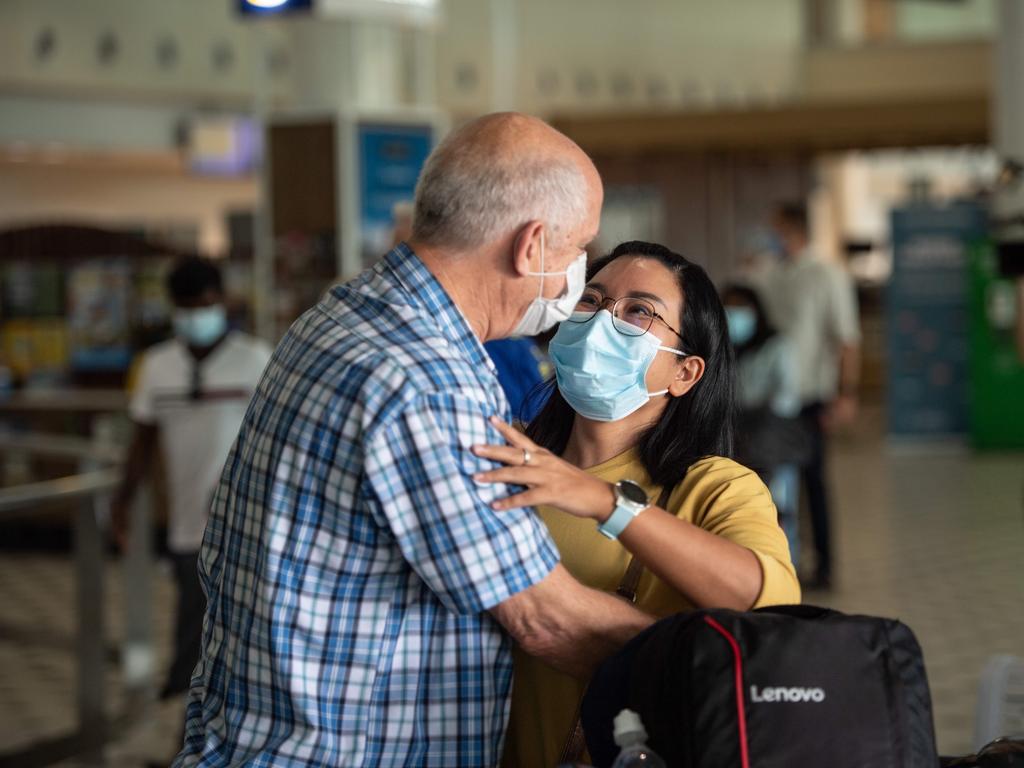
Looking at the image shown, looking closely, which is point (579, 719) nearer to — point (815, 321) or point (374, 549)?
point (374, 549)

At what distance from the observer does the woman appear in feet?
6.02

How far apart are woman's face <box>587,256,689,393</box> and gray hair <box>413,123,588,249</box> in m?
0.37

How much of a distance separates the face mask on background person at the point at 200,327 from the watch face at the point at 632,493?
11.5 ft

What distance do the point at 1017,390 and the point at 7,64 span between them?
1051 cm

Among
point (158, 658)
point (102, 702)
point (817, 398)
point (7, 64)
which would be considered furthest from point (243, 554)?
point (7, 64)

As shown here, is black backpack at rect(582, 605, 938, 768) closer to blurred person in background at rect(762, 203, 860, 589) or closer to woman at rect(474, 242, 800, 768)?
woman at rect(474, 242, 800, 768)

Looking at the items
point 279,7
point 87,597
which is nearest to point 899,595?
point 87,597

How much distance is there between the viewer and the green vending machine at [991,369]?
42.8ft

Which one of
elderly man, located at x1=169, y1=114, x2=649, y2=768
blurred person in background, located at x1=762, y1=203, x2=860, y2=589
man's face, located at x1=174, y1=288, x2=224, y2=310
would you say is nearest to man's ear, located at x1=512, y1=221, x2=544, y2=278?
elderly man, located at x1=169, y1=114, x2=649, y2=768

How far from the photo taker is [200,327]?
16.8 feet

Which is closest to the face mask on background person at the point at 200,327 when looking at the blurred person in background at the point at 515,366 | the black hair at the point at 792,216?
the blurred person in background at the point at 515,366

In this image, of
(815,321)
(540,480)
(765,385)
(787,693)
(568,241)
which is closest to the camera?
(787,693)

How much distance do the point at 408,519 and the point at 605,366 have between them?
22.4 inches

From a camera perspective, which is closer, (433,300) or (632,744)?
(632,744)
